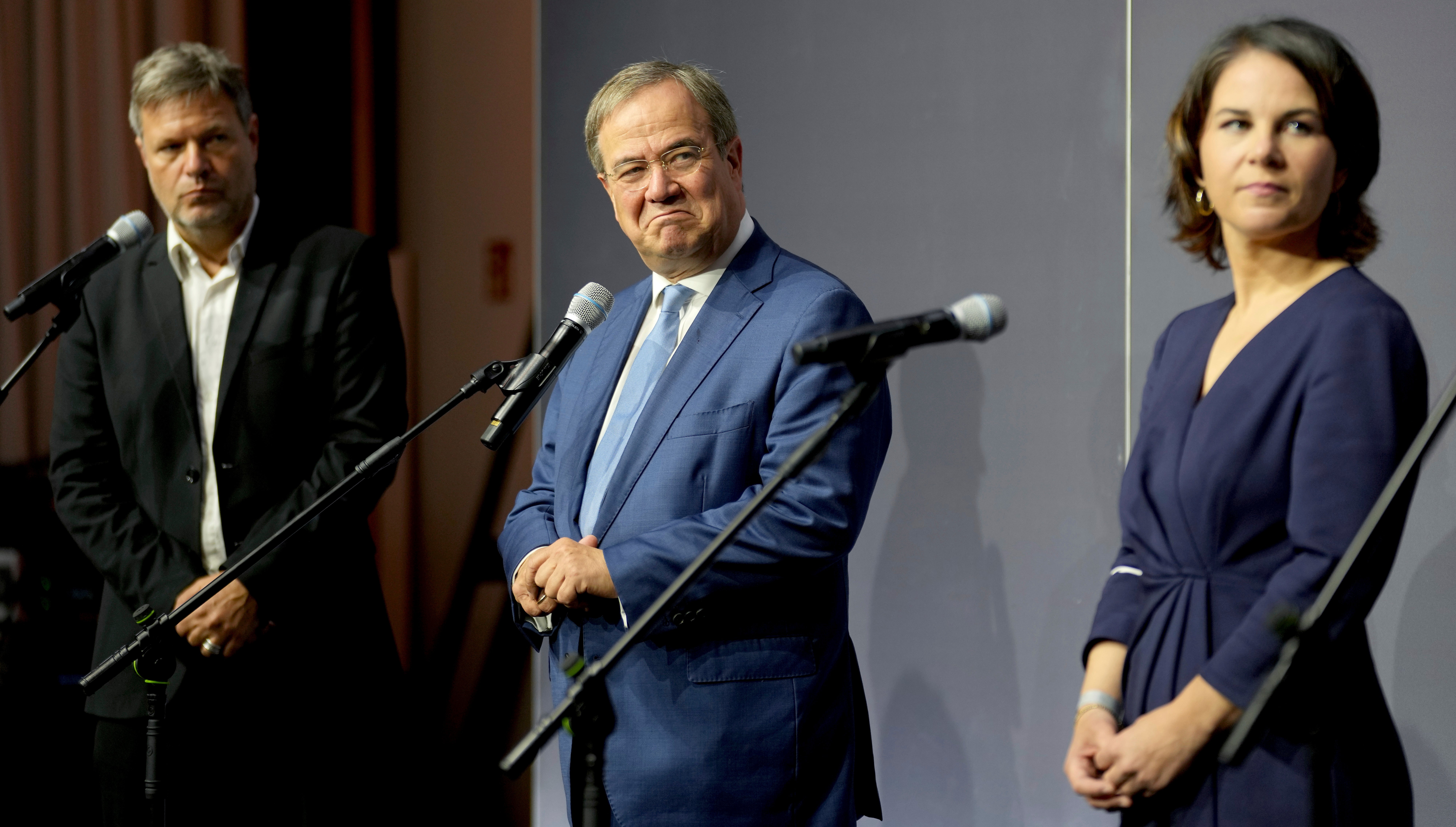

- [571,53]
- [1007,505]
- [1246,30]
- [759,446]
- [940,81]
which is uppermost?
[571,53]

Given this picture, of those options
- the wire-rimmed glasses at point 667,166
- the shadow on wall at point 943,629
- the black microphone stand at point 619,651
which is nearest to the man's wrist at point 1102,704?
the black microphone stand at point 619,651

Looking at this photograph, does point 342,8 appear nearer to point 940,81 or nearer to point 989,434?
point 940,81

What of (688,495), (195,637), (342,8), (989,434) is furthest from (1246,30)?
(342,8)

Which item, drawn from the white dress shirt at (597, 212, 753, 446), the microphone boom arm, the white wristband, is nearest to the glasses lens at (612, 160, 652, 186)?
the white dress shirt at (597, 212, 753, 446)

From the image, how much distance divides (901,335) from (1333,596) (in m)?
0.53

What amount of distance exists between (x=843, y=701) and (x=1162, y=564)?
570 mm

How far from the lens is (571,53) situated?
3.72 meters

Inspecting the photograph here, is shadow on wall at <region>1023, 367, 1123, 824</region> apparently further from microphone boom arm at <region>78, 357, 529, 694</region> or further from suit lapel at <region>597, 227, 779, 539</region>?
microphone boom arm at <region>78, 357, 529, 694</region>

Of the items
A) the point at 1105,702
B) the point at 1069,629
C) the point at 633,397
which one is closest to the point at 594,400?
the point at 633,397

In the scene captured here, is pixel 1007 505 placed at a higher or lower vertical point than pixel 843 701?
higher

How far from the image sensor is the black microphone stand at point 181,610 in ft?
6.12

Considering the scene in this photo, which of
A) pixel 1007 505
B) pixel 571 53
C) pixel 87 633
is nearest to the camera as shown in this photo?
pixel 1007 505

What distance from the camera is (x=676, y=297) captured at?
207cm

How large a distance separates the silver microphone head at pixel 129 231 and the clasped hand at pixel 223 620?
67cm
